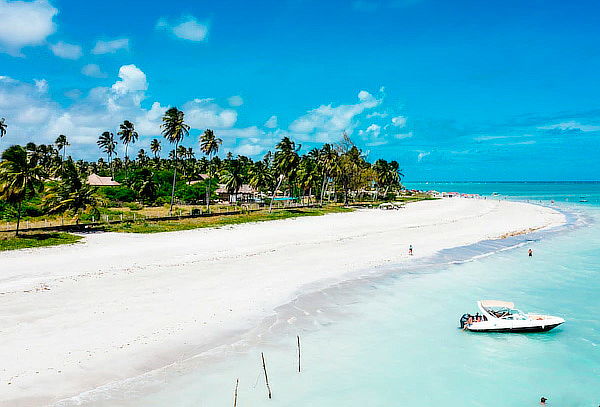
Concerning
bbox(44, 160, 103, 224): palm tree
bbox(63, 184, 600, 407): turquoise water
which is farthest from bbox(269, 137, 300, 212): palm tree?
bbox(63, 184, 600, 407): turquoise water

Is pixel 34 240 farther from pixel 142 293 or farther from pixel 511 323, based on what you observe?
pixel 511 323

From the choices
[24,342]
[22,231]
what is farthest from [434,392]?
[22,231]

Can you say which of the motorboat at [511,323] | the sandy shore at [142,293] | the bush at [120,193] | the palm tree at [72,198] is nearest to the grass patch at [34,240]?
the sandy shore at [142,293]

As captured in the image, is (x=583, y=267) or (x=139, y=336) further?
(x=583, y=267)

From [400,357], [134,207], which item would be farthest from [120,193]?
[400,357]

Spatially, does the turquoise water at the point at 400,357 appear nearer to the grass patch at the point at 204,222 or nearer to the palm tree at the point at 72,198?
the grass patch at the point at 204,222

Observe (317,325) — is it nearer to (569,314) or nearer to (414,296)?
(414,296)

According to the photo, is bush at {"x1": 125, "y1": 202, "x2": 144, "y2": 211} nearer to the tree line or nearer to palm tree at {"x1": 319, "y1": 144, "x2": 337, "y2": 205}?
the tree line
